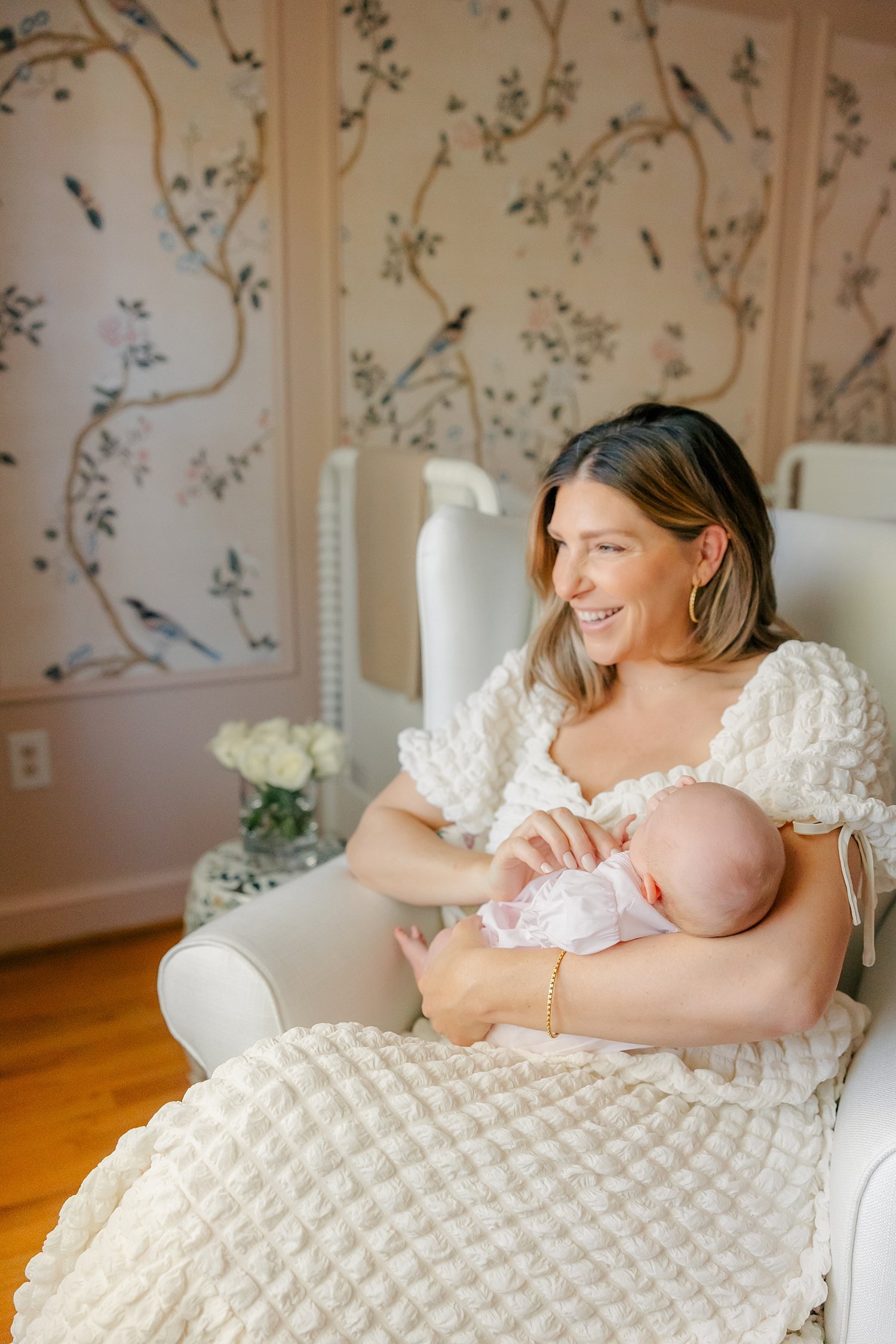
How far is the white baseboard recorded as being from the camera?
2498mm

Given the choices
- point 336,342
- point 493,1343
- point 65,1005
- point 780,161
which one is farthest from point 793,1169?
point 780,161

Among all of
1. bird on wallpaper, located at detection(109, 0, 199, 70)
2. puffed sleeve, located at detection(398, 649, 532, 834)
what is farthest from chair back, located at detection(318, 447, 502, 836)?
bird on wallpaper, located at detection(109, 0, 199, 70)

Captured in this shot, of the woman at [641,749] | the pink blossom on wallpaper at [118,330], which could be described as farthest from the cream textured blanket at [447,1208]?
the pink blossom on wallpaper at [118,330]

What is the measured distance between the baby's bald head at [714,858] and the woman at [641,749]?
Result: 0.12 ft

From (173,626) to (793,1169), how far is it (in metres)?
1.88

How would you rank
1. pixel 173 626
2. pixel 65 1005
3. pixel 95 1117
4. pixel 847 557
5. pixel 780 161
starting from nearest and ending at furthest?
pixel 847 557
pixel 95 1117
pixel 65 1005
pixel 173 626
pixel 780 161

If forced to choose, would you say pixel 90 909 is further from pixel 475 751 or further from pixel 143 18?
pixel 143 18

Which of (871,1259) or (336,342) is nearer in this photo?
(871,1259)

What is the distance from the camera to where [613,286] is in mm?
2906

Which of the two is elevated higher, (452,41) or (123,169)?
(452,41)

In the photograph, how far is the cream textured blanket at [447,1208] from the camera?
2.94 ft

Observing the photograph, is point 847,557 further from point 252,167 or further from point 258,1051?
point 252,167

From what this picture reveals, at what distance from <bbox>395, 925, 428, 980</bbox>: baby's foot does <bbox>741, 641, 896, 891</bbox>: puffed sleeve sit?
0.46m

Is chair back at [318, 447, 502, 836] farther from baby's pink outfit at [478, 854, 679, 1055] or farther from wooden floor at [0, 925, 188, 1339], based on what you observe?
baby's pink outfit at [478, 854, 679, 1055]
